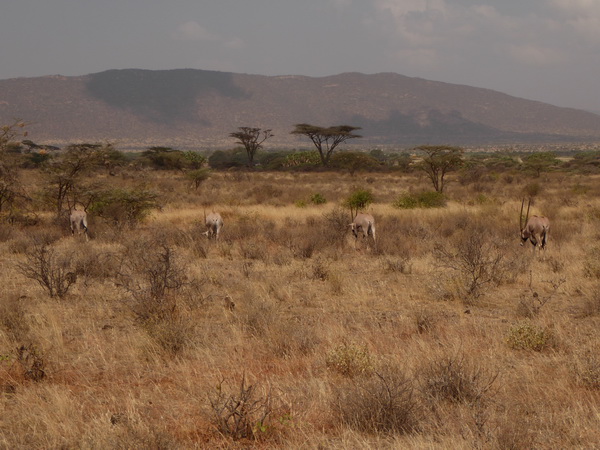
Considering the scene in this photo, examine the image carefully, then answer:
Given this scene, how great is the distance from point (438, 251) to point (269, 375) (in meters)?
8.43

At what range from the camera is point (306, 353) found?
5887mm

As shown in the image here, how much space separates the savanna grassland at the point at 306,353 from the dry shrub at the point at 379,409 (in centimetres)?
2

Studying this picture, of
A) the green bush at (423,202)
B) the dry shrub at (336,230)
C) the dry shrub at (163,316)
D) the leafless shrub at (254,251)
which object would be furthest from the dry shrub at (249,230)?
the green bush at (423,202)

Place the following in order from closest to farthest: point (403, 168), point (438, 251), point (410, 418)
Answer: point (410, 418) → point (438, 251) → point (403, 168)

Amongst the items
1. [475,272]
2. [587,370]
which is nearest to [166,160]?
[475,272]

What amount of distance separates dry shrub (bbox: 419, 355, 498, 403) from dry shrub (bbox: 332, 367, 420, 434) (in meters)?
0.24

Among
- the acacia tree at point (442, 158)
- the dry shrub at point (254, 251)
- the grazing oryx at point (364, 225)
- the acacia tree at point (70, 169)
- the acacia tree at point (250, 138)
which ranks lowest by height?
the dry shrub at point (254, 251)

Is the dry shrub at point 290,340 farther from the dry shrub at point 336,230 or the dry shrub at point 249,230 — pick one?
the dry shrub at point 249,230

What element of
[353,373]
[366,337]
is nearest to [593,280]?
[366,337]

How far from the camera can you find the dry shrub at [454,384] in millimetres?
4395

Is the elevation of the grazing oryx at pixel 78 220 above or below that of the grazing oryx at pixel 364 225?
below

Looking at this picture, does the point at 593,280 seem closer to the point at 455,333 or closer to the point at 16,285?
the point at 455,333

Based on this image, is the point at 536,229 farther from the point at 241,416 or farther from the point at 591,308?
the point at 241,416

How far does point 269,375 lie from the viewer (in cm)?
523
